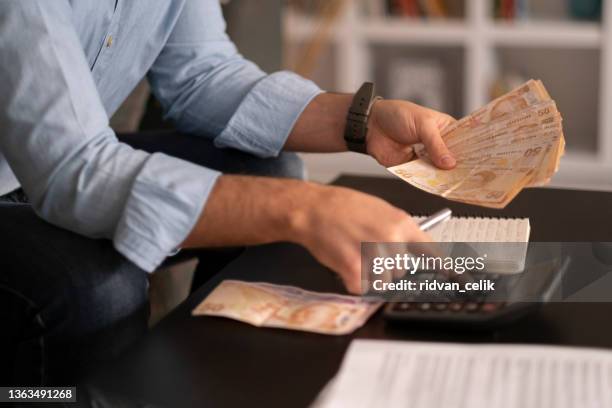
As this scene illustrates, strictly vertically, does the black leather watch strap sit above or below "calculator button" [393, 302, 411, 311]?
above

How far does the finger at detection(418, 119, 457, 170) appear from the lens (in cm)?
129

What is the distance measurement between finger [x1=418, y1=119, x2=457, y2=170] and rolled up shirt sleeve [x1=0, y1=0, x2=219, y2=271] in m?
0.38

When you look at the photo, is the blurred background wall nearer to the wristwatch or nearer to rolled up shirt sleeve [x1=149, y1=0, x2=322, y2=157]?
rolled up shirt sleeve [x1=149, y1=0, x2=322, y2=157]

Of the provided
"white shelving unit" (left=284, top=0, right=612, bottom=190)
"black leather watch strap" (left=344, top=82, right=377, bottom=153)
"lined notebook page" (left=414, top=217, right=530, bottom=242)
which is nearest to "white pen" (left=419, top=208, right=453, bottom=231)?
"lined notebook page" (left=414, top=217, right=530, bottom=242)

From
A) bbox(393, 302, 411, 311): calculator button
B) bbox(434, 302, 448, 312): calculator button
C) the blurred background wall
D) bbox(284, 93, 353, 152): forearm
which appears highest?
bbox(284, 93, 353, 152): forearm

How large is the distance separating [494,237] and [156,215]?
1.38ft

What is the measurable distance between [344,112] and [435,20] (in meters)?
1.76

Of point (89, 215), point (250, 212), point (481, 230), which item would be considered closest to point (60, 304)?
point (89, 215)

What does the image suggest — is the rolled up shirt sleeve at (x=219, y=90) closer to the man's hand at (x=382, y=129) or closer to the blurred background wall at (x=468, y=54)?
the man's hand at (x=382, y=129)

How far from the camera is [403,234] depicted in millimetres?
956

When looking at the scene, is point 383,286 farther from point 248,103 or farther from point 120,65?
point 120,65

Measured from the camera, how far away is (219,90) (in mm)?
1521

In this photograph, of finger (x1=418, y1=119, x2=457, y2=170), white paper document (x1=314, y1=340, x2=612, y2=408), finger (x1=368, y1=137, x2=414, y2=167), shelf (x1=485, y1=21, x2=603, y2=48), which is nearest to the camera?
white paper document (x1=314, y1=340, x2=612, y2=408)

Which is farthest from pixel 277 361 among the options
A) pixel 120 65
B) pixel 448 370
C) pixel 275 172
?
pixel 120 65
